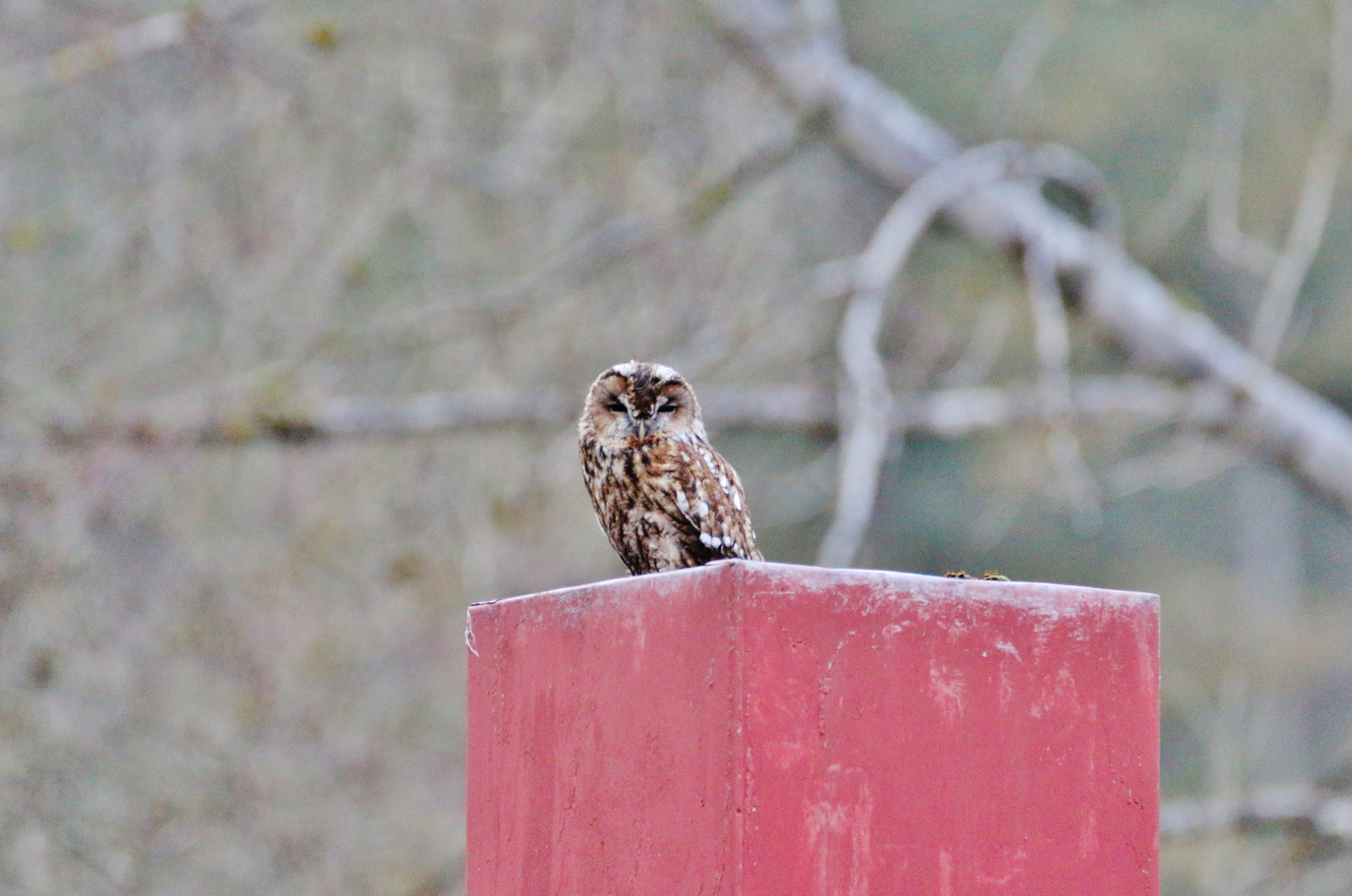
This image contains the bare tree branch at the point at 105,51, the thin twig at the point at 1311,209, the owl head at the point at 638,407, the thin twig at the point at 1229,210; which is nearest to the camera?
the owl head at the point at 638,407

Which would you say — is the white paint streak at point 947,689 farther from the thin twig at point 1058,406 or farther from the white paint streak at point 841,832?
the thin twig at point 1058,406

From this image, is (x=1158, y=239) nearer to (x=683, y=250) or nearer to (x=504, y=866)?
(x=683, y=250)

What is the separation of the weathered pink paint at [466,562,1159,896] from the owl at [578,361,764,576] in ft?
3.75

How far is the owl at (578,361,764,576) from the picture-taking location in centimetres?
382

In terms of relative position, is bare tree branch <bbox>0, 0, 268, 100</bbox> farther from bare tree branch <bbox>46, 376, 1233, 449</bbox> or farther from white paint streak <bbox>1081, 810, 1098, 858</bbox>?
white paint streak <bbox>1081, 810, 1098, 858</bbox>

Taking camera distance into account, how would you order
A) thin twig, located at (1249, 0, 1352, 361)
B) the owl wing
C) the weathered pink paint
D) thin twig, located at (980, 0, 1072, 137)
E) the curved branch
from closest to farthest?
the weathered pink paint
the owl wing
the curved branch
thin twig, located at (1249, 0, 1352, 361)
thin twig, located at (980, 0, 1072, 137)

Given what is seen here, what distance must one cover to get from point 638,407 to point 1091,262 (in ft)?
14.7

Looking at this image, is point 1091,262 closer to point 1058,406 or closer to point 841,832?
point 1058,406

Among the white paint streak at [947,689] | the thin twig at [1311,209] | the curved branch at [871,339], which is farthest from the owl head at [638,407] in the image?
the thin twig at [1311,209]

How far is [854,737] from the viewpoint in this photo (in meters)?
2.38

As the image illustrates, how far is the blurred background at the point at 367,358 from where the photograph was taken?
748 centimetres

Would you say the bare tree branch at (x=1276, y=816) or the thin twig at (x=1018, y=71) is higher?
the thin twig at (x=1018, y=71)

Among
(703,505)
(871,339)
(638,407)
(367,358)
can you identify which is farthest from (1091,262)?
(703,505)

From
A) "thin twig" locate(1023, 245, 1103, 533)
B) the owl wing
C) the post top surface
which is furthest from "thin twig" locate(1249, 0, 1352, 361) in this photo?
the post top surface
